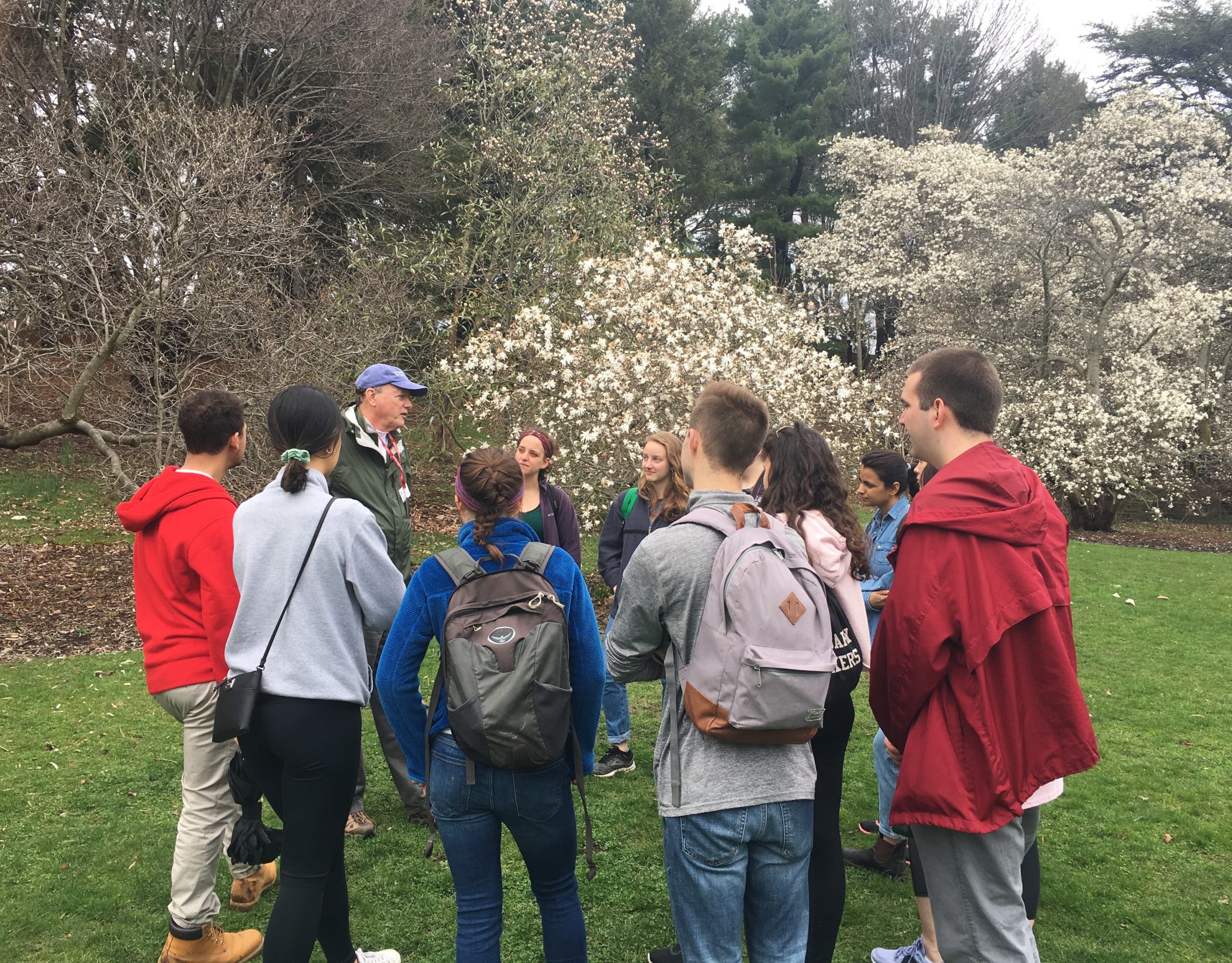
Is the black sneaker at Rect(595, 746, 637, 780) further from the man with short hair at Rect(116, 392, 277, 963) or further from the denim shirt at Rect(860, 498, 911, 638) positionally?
the man with short hair at Rect(116, 392, 277, 963)

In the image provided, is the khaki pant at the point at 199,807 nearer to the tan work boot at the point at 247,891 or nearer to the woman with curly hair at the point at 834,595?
the tan work boot at the point at 247,891

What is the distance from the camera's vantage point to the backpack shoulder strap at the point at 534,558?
2.44 metres

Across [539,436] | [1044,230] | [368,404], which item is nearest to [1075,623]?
[539,436]

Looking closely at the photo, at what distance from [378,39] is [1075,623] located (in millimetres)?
14555

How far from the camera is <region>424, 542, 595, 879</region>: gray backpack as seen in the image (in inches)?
89.9

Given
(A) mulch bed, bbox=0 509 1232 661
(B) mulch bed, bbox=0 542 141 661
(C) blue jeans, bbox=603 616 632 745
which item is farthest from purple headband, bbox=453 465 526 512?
(B) mulch bed, bbox=0 542 141 661

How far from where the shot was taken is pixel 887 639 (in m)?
2.20

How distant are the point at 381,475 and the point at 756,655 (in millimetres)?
2560

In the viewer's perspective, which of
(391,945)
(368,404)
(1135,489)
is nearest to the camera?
(391,945)

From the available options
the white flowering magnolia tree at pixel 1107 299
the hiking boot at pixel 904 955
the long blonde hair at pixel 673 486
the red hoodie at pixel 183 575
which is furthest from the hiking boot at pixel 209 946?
the white flowering magnolia tree at pixel 1107 299

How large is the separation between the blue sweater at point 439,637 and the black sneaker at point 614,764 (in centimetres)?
260

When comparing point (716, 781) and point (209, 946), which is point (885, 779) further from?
point (209, 946)

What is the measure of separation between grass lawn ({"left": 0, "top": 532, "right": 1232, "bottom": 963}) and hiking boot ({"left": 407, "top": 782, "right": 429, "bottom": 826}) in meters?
0.10

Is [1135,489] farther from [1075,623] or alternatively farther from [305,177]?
[305,177]
